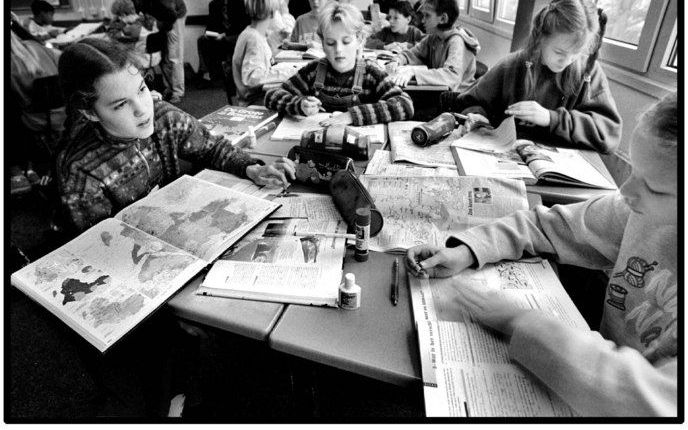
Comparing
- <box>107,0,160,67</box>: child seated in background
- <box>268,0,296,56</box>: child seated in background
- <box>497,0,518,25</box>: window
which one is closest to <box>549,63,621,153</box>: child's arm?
<box>268,0,296,56</box>: child seated in background

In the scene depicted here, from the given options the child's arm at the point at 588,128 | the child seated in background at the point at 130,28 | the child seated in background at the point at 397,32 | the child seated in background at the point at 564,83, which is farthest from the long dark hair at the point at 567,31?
the child seated in background at the point at 130,28

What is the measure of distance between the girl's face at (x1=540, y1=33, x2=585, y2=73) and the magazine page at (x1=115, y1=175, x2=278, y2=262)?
1.20m

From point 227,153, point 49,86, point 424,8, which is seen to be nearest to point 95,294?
point 227,153

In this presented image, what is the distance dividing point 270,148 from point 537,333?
115 centimetres

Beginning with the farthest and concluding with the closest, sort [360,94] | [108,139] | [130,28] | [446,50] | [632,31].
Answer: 1. [130,28]
2. [446,50]
3. [632,31]
4. [360,94]
5. [108,139]

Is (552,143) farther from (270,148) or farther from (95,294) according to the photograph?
(95,294)

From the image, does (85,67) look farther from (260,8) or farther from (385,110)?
(260,8)

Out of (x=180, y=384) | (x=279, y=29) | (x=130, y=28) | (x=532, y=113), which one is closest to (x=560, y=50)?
(x=532, y=113)

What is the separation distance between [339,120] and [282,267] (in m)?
0.99

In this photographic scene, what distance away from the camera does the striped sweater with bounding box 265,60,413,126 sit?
66.1 inches

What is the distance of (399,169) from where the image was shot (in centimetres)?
129

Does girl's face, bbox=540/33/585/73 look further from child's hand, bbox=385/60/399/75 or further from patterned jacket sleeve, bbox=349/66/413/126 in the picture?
child's hand, bbox=385/60/399/75

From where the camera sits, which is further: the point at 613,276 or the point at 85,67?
the point at 85,67

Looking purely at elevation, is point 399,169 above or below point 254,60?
below
